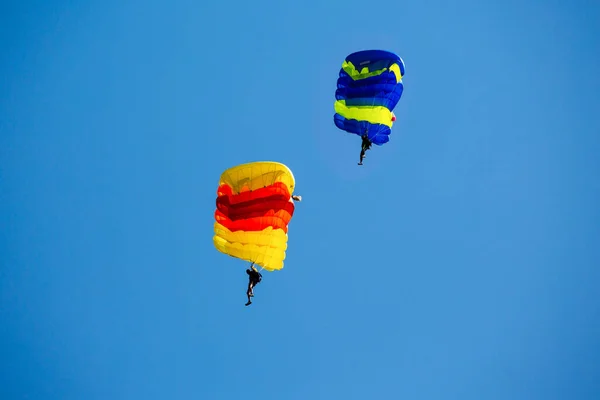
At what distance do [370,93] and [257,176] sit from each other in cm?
582

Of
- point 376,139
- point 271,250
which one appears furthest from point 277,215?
point 376,139

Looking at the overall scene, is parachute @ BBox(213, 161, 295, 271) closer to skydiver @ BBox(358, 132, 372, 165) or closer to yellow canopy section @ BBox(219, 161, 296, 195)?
yellow canopy section @ BBox(219, 161, 296, 195)

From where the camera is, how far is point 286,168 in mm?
16391

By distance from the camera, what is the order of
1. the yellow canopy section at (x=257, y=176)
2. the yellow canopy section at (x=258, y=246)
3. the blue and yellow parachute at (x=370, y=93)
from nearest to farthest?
1. the yellow canopy section at (x=257, y=176)
2. the yellow canopy section at (x=258, y=246)
3. the blue and yellow parachute at (x=370, y=93)

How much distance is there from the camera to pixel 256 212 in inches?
659

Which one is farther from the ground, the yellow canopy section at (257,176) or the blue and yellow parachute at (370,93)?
the blue and yellow parachute at (370,93)

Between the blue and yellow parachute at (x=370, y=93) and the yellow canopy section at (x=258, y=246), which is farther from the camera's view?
the blue and yellow parachute at (x=370, y=93)

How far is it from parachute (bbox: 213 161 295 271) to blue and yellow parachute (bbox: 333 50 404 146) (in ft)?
17.5

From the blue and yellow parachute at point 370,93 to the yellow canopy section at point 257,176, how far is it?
5.32 m

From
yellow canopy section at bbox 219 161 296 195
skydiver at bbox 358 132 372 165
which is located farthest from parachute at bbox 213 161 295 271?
skydiver at bbox 358 132 372 165

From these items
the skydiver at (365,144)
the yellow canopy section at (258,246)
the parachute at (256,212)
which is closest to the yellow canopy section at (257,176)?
the parachute at (256,212)

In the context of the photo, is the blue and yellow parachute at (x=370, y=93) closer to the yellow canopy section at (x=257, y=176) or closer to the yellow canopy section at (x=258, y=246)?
the yellow canopy section at (x=257, y=176)

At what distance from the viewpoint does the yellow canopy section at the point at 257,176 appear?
16406 mm

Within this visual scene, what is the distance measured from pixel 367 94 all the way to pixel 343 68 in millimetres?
1383
